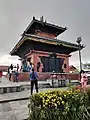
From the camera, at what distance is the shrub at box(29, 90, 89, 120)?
14.9ft

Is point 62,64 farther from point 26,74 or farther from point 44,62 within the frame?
point 26,74

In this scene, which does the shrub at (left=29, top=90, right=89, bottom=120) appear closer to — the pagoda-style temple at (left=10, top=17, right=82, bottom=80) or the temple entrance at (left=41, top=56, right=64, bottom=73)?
the pagoda-style temple at (left=10, top=17, right=82, bottom=80)

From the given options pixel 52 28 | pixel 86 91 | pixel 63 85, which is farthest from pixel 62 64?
pixel 86 91

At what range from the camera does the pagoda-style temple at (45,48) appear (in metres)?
21.0

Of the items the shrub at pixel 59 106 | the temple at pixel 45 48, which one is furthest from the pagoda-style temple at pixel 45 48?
the shrub at pixel 59 106

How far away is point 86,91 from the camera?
5.21 meters

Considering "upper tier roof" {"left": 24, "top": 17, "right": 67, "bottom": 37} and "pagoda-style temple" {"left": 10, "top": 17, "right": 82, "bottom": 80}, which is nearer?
"pagoda-style temple" {"left": 10, "top": 17, "right": 82, "bottom": 80}

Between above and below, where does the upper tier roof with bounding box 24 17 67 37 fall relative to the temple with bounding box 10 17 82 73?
above

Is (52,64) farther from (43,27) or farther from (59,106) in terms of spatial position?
(59,106)

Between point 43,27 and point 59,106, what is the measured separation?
68.3ft

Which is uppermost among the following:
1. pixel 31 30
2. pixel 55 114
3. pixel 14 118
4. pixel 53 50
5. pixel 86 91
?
pixel 31 30

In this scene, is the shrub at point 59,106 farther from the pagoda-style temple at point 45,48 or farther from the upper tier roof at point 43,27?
the upper tier roof at point 43,27

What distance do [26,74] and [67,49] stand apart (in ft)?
27.3

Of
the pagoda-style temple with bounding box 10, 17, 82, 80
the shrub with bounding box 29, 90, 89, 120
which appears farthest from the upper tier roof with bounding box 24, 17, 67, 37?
the shrub with bounding box 29, 90, 89, 120
